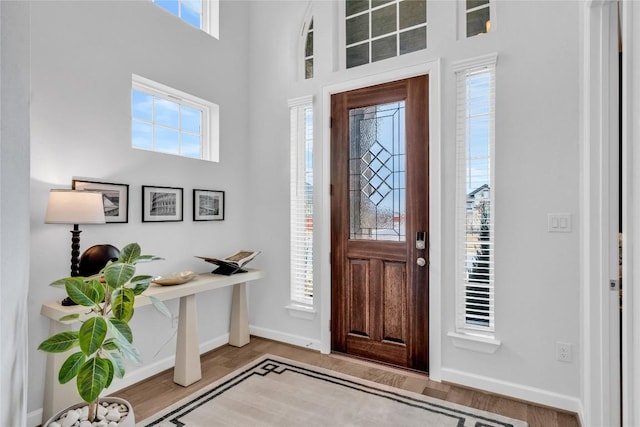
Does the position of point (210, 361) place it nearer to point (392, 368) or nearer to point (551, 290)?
point (392, 368)

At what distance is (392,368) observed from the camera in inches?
110

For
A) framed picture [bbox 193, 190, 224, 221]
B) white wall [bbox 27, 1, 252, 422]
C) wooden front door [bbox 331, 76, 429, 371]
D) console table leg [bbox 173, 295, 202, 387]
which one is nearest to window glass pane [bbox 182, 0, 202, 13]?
white wall [bbox 27, 1, 252, 422]

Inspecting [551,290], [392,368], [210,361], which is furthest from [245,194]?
[551,290]

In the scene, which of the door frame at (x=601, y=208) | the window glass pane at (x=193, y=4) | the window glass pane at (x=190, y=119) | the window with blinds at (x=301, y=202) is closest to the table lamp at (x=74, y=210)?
the window glass pane at (x=190, y=119)

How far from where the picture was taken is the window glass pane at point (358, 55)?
3035 millimetres

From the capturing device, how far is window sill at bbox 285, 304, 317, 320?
3199mm

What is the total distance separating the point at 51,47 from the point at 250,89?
173 centimetres

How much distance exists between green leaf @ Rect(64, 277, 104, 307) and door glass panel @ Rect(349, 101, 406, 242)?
1.93 m

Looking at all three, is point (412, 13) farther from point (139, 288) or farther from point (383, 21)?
point (139, 288)

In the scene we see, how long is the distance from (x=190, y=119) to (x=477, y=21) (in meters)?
2.42

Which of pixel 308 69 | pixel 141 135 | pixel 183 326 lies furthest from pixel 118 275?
pixel 308 69

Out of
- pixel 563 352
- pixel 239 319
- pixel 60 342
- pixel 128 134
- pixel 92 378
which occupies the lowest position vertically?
pixel 239 319

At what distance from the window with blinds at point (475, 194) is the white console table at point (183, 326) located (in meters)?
1.75

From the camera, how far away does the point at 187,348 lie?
2545 mm
